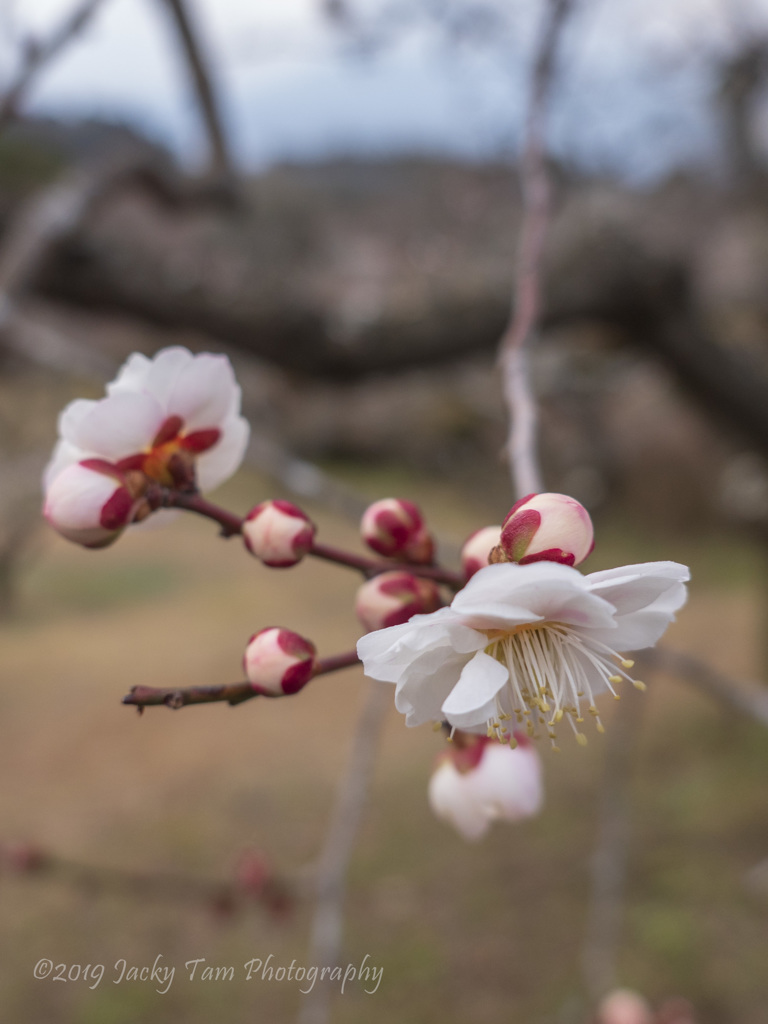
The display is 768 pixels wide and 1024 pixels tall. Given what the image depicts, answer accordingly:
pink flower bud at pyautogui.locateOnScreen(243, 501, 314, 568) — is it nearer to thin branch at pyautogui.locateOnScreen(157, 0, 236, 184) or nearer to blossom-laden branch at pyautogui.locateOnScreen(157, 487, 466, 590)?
blossom-laden branch at pyautogui.locateOnScreen(157, 487, 466, 590)

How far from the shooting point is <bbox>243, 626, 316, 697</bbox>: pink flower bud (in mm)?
286

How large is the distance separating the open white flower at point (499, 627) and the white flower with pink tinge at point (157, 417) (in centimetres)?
16

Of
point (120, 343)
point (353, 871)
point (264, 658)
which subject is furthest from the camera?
point (120, 343)

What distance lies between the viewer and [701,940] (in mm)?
1595

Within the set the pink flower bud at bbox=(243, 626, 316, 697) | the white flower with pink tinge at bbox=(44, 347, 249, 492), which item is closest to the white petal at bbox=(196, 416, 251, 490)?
the white flower with pink tinge at bbox=(44, 347, 249, 492)

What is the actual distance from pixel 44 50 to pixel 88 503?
732mm

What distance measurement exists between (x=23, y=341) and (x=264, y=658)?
73 centimetres

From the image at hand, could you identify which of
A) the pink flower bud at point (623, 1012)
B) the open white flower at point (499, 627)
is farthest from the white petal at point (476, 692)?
the pink flower bud at point (623, 1012)

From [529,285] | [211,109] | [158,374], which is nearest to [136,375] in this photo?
[158,374]

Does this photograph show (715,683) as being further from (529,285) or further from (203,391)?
(203,391)

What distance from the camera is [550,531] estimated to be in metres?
0.26

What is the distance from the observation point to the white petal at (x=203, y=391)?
14.0 inches

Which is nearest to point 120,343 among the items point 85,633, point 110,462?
point 85,633

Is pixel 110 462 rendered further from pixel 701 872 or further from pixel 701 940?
pixel 701 872
